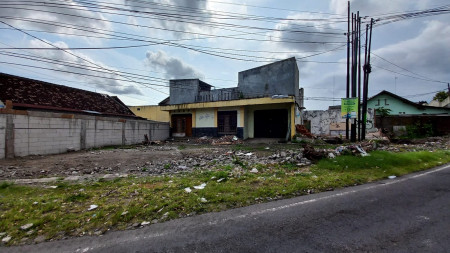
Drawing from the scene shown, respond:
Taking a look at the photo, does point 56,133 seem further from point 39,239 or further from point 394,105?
point 394,105

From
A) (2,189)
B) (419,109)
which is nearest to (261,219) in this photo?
(2,189)

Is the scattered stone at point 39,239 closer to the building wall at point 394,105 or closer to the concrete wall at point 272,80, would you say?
the concrete wall at point 272,80

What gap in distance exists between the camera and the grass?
3145 mm

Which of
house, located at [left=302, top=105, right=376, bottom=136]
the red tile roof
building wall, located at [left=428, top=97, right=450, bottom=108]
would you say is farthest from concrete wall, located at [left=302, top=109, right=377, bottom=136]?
building wall, located at [left=428, top=97, right=450, bottom=108]

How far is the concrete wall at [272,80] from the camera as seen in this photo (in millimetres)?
17453

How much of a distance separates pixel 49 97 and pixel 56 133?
6.50 m

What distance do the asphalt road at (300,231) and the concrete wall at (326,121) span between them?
19.8m

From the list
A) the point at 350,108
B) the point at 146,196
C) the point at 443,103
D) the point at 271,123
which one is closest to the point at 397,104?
the point at 443,103

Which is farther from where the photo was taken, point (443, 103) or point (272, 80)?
point (443, 103)

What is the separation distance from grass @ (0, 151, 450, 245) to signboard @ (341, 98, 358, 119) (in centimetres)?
608

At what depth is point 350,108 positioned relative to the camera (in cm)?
1212

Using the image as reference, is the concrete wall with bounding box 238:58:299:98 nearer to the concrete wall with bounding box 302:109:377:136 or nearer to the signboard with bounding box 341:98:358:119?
the signboard with bounding box 341:98:358:119

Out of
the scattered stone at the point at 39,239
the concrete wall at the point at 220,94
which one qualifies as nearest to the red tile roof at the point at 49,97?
the concrete wall at the point at 220,94

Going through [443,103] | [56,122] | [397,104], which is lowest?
[56,122]
